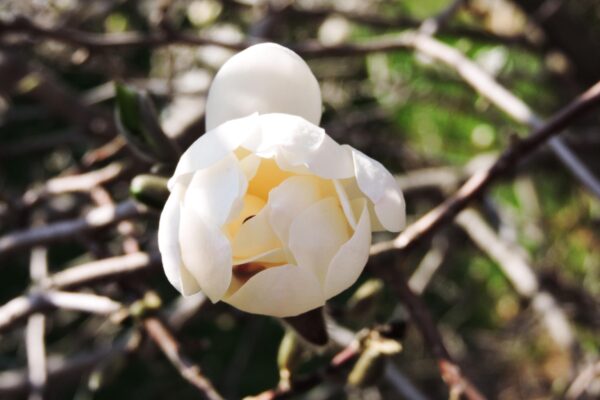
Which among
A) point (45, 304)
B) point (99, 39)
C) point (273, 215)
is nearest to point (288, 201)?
point (273, 215)

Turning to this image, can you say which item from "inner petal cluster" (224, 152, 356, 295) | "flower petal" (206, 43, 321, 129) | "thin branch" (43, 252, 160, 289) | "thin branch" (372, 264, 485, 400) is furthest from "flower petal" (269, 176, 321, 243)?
"thin branch" (43, 252, 160, 289)

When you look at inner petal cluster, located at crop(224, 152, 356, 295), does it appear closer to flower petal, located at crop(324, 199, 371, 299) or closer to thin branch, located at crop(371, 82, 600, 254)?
flower petal, located at crop(324, 199, 371, 299)

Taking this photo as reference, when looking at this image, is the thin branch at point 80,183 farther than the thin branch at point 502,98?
Yes

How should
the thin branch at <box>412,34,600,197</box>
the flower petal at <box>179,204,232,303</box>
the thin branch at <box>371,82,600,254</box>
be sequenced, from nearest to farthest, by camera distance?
the flower petal at <box>179,204,232,303</box> → the thin branch at <box>371,82,600,254</box> → the thin branch at <box>412,34,600,197</box>

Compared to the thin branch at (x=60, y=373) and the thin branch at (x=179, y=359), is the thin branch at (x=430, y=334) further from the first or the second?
the thin branch at (x=60, y=373)

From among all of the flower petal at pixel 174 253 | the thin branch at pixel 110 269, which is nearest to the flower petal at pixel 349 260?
the flower petal at pixel 174 253
